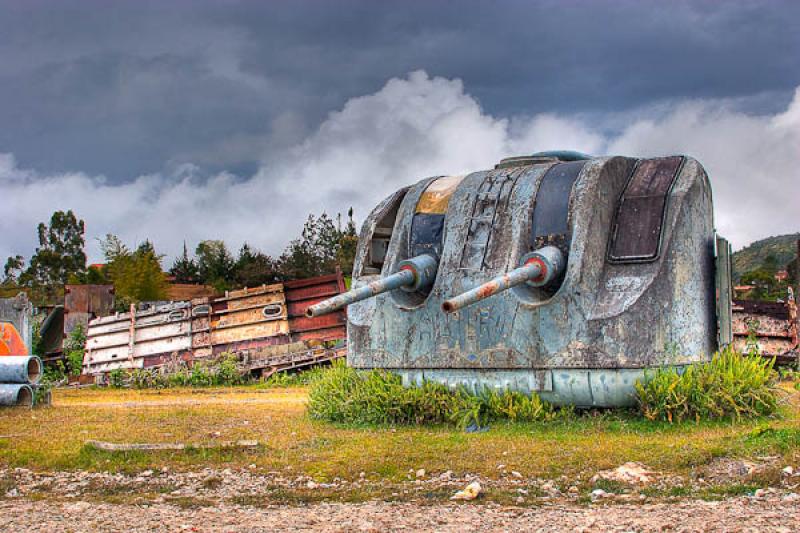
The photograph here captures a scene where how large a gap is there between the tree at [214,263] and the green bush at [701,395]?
34.7 meters

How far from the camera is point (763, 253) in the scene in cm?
4588

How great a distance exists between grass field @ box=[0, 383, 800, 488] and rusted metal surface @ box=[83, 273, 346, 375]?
870 centimetres

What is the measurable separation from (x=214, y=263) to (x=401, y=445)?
3688 centimetres

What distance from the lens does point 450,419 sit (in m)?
9.04

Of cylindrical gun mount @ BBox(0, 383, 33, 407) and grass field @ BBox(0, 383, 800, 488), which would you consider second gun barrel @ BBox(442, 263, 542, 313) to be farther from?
cylindrical gun mount @ BBox(0, 383, 33, 407)

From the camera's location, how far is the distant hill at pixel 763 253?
4318 cm

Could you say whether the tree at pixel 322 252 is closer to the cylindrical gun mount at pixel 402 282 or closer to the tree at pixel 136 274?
the tree at pixel 136 274

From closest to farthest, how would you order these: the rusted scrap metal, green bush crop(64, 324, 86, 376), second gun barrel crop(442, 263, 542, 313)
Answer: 1. second gun barrel crop(442, 263, 542, 313)
2. the rusted scrap metal
3. green bush crop(64, 324, 86, 376)

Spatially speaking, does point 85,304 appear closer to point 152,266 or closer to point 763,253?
point 152,266

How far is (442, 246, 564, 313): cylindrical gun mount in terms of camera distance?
8.13 meters

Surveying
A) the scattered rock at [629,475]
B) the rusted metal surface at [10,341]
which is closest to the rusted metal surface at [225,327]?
the rusted metal surface at [10,341]

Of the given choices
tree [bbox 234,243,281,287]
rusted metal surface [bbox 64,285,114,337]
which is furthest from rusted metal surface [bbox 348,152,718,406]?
tree [bbox 234,243,281,287]

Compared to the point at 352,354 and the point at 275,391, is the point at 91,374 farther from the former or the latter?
the point at 352,354

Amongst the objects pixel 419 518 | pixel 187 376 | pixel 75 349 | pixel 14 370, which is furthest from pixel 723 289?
pixel 75 349
